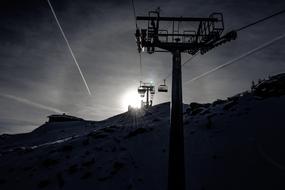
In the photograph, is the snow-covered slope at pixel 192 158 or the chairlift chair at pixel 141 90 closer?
the snow-covered slope at pixel 192 158

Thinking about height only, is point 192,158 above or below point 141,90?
below

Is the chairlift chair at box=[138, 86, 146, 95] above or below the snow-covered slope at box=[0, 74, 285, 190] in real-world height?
above

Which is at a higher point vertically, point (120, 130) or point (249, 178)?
point (120, 130)

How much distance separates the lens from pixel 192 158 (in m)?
15.0

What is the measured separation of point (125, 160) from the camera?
722 inches

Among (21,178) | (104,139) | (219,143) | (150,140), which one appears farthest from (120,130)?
(219,143)

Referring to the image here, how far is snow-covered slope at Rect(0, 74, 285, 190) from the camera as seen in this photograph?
11781mm

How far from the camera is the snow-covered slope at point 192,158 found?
1178 centimetres

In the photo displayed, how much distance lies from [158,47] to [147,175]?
1038 centimetres

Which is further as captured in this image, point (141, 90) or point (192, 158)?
point (141, 90)

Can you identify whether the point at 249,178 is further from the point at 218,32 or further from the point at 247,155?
the point at 218,32

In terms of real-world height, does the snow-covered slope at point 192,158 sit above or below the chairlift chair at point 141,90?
below

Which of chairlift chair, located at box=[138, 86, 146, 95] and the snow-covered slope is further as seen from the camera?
chairlift chair, located at box=[138, 86, 146, 95]

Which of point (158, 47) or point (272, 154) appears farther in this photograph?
point (158, 47)
